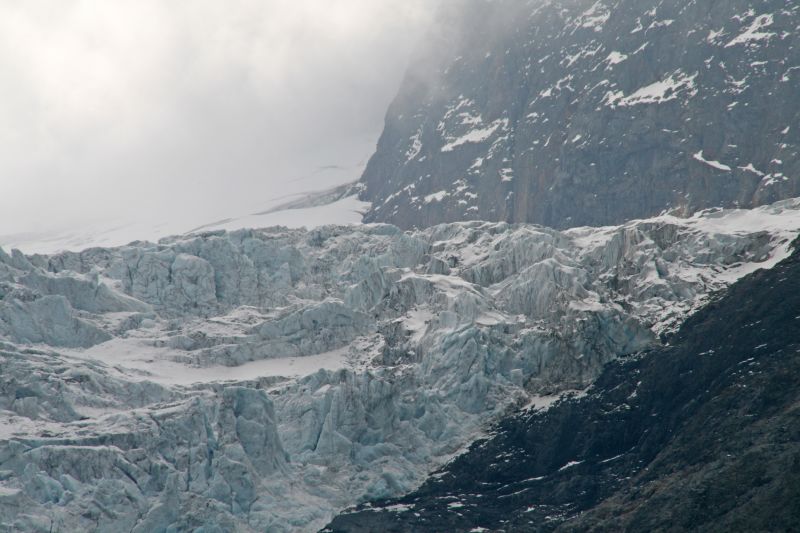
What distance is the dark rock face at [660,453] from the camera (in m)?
152

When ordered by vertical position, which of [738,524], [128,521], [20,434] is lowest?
[738,524]

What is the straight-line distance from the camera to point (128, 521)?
533ft

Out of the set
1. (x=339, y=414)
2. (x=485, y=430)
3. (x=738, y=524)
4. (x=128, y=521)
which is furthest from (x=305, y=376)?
(x=738, y=524)

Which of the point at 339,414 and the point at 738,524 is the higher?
the point at 339,414

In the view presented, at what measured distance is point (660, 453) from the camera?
172 metres

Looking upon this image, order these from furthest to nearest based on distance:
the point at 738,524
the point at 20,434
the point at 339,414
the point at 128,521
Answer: the point at 339,414
the point at 20,434
the point at 128,521
the point at 738,524

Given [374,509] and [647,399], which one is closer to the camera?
[374,509]

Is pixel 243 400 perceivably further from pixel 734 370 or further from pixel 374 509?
pixel 734 370

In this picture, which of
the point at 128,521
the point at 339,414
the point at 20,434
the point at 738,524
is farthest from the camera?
the point at 339,414

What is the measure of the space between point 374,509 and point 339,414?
17139 millimetres

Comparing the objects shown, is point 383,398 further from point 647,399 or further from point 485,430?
point 647,399

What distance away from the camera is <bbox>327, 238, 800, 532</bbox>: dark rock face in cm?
15225

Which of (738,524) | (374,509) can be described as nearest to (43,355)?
(374,509)

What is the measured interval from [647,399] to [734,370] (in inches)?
531
